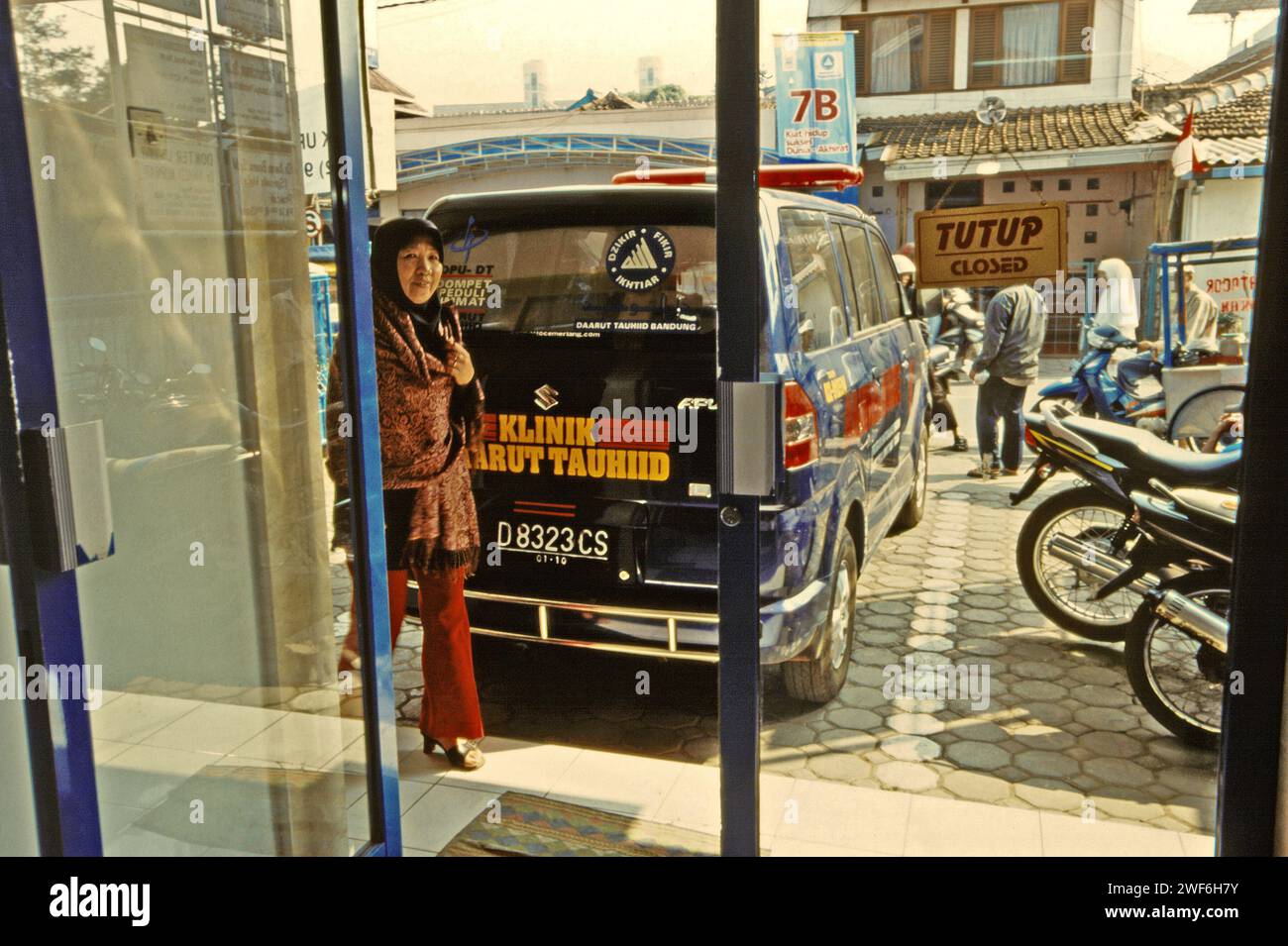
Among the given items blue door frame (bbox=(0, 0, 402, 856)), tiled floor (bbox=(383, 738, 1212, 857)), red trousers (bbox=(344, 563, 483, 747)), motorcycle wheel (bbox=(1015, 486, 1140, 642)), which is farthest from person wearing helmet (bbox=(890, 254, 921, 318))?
red trousers (bbox=(344, 563, 483, 747))

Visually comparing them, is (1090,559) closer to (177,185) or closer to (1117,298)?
(1117,298)

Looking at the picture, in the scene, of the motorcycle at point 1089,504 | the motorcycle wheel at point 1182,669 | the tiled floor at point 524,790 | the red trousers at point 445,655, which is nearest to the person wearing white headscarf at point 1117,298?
the motorcycle at point 1089,504

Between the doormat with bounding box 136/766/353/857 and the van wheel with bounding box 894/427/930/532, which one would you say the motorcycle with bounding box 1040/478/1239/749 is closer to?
the van wheel with bounding box 894/427/930/532

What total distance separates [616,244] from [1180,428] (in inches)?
71.9

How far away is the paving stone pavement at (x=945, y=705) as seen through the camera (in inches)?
130

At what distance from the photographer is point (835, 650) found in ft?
12.0

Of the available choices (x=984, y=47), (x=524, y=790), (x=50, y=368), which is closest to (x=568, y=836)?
(x=524, y=790)

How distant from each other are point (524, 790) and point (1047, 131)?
2446 millimetres

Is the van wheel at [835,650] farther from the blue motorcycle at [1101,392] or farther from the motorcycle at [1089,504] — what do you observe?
the blue motorcycle at [1101,392]

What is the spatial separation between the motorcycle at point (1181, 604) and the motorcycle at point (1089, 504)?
0.12 ft

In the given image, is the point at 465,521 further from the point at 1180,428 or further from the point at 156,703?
the point at 1180,428

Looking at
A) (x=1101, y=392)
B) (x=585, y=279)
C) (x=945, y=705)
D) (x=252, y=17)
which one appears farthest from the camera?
(x=945, y=705)
